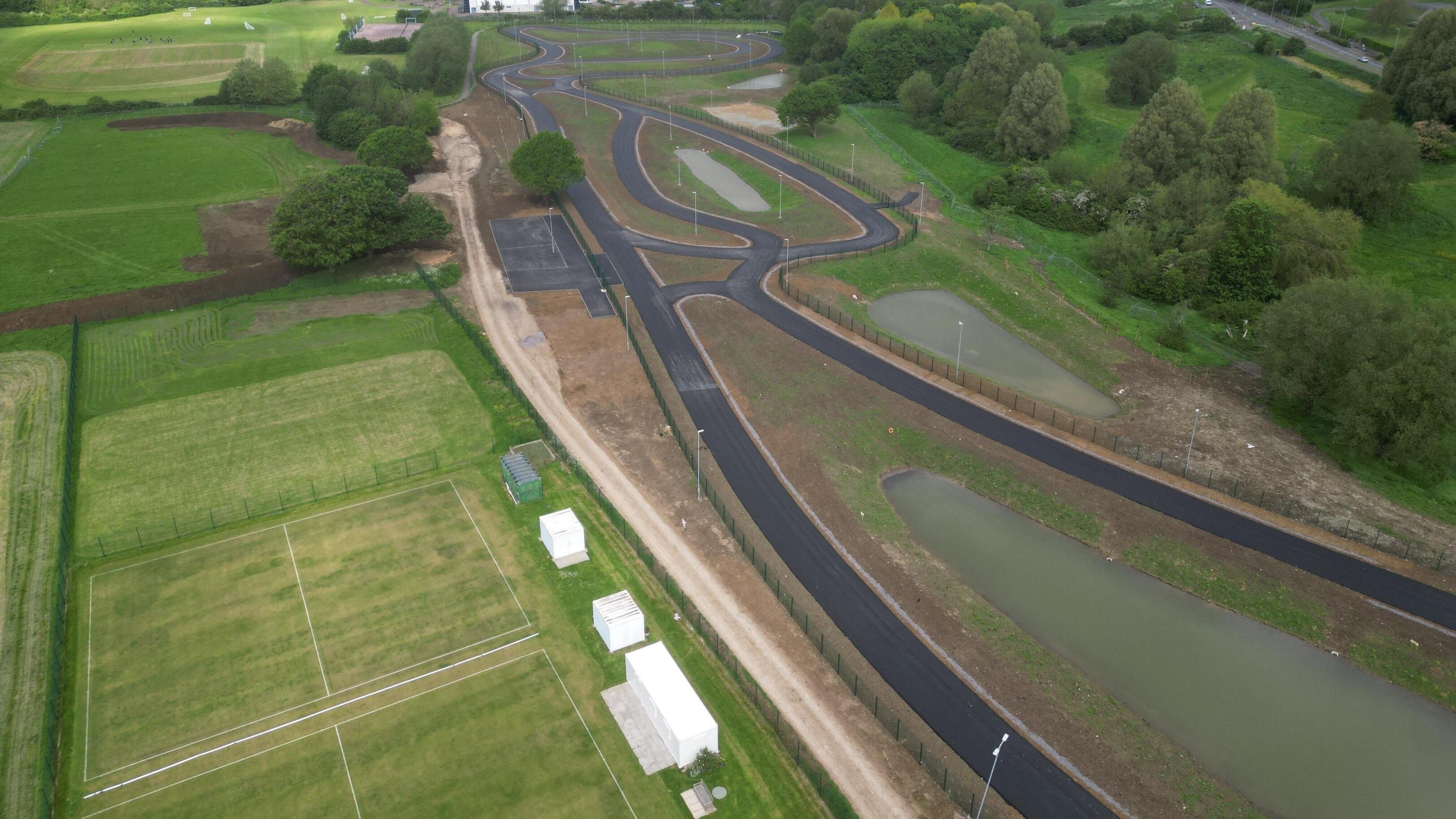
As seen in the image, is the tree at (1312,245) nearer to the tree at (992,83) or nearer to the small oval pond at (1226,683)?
the small oval pond at (1226,683)

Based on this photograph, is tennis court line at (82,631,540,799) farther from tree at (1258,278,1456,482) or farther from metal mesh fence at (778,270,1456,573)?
tree at (1258,278,1456,482)

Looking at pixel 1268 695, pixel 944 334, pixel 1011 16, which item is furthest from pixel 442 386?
pixel 1011 16

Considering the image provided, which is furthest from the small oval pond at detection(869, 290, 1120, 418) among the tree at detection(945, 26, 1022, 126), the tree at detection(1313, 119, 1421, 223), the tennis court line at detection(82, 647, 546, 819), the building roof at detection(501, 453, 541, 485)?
the tree at detection(945, 26, 1022, 126)

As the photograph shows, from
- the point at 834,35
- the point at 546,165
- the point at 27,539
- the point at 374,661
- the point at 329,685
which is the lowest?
the point at 329,685

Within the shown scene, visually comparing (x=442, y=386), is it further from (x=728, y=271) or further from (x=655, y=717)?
(x=655, y=717)

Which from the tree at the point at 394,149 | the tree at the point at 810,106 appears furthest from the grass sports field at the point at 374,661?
the tree at the point at 810,106

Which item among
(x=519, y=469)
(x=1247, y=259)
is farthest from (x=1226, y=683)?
(x=1247, y=259)

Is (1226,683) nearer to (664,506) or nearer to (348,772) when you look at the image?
(664,506)
